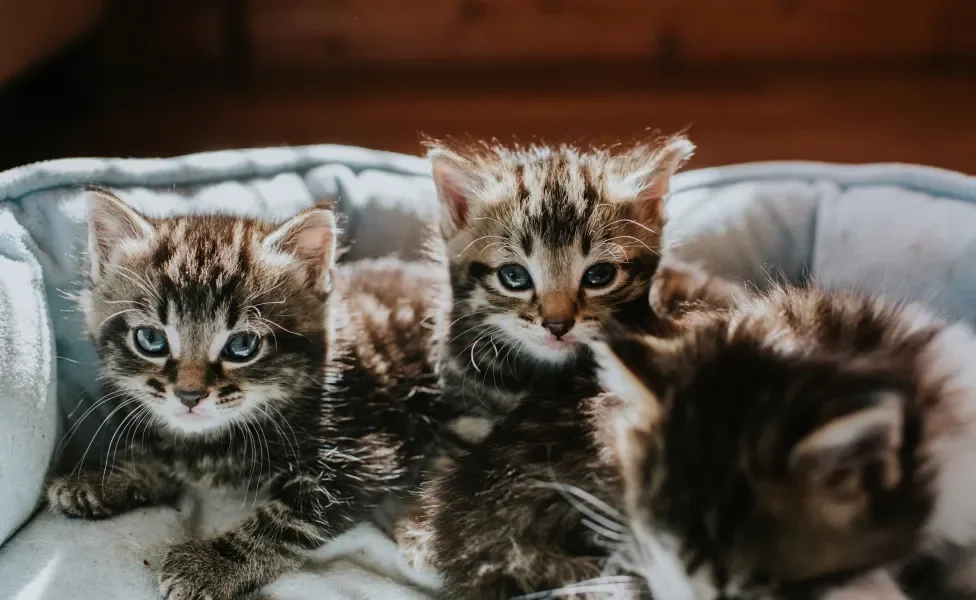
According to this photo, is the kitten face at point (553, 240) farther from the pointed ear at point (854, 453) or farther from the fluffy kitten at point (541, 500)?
the pointed ear at point (854, 453)

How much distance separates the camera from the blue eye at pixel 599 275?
2.19 ft

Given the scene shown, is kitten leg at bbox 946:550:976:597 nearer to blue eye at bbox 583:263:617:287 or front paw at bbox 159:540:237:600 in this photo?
blue eye at bbox 583:263:617:287

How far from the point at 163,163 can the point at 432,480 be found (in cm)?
48

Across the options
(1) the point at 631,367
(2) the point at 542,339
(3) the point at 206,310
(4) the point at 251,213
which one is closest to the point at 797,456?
(1) the point at 631,367

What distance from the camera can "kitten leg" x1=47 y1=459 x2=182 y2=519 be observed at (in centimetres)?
79

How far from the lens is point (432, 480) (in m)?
0.75

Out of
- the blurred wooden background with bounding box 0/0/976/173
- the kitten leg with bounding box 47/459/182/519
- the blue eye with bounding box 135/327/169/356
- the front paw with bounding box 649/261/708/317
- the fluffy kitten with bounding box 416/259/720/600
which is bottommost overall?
the kitten leg with bounding box 47/459/182/519

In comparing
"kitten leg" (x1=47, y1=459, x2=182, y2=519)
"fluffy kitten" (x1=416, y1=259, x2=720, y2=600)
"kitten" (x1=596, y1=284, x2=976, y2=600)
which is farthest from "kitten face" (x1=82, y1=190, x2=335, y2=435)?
"kitten" (x1=596, y1=284, x2=976, y2=600)

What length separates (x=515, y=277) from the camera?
2.26ft

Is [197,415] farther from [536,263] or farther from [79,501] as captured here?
[536,263]

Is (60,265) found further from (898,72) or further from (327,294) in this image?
(898,72)

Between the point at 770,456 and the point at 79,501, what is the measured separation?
2.19 feet

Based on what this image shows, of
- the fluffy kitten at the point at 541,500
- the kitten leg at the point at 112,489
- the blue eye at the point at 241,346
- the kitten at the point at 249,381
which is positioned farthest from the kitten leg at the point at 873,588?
the kitten leg at the point at 112,489

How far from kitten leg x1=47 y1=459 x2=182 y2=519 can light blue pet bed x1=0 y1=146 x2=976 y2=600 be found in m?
0.02
